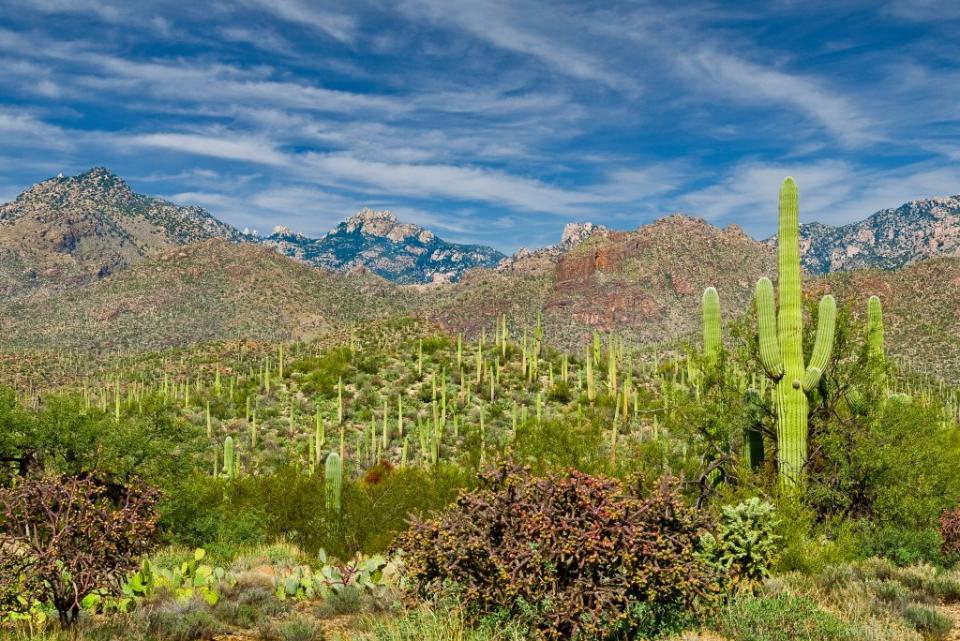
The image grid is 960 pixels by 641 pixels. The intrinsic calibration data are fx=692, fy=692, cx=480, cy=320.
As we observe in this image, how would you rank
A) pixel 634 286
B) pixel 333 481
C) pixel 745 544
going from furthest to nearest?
pixel 634 286
pixel 333 481
pixel 745 544

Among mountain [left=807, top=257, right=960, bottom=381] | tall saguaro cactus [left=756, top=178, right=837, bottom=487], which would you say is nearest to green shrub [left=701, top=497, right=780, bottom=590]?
tall saguaro cactus [left=756, top=178, right=837, bottom=487]

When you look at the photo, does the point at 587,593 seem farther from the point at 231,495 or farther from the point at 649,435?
the point at 649,435

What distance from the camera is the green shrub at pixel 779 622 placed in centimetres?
642

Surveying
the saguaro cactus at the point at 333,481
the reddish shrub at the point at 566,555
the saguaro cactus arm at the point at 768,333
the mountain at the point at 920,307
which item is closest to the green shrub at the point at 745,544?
the reddish shrub at the point at 566,555

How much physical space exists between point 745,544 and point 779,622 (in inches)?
85.2

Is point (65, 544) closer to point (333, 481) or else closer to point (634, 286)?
point (333, 481)

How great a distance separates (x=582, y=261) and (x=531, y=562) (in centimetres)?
17473

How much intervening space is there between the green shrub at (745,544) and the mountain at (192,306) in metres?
119

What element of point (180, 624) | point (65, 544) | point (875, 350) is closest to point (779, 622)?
point (180, 624)

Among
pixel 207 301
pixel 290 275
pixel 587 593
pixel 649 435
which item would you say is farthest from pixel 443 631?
pixel 290 275

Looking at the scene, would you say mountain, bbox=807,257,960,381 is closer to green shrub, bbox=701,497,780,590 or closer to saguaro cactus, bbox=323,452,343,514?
saguaro cactus, bbox=323,452,343,514

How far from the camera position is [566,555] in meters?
5.64

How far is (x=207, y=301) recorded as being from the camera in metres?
163

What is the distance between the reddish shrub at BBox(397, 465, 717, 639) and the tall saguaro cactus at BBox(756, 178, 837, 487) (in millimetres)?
7689
